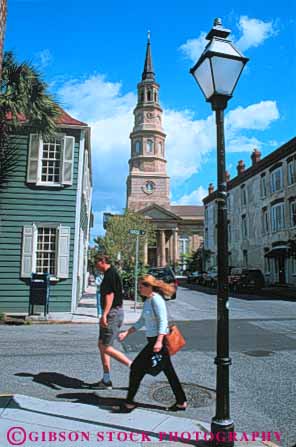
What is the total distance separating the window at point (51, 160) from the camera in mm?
14453

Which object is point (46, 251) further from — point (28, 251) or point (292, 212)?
point (292, 212)

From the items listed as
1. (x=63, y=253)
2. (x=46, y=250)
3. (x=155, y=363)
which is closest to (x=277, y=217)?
(x=63, y=253)

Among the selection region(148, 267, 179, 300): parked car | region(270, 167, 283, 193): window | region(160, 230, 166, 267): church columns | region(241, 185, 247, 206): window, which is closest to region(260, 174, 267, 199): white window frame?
region(270, 167, 283, 193): window

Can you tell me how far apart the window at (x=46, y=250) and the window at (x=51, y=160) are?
177 cm

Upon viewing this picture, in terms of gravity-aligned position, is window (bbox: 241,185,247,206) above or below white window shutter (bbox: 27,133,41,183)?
above

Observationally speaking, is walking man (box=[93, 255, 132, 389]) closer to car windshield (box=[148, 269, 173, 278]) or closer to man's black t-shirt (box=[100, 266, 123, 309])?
man's black t-shirt (box=[100, 266, 123, 309])

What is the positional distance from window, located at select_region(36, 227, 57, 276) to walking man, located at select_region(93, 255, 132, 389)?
9.39 m

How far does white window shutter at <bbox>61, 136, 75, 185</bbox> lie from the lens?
14.6m

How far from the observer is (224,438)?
3516 millimetres

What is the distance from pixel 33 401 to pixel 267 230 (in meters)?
30.5

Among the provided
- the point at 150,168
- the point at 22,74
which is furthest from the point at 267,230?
the point at 150,168

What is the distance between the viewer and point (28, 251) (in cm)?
1405

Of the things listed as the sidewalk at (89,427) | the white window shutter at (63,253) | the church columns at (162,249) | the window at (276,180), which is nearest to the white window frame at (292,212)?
the window at (276,180)

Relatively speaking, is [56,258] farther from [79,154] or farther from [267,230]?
[267,230]
